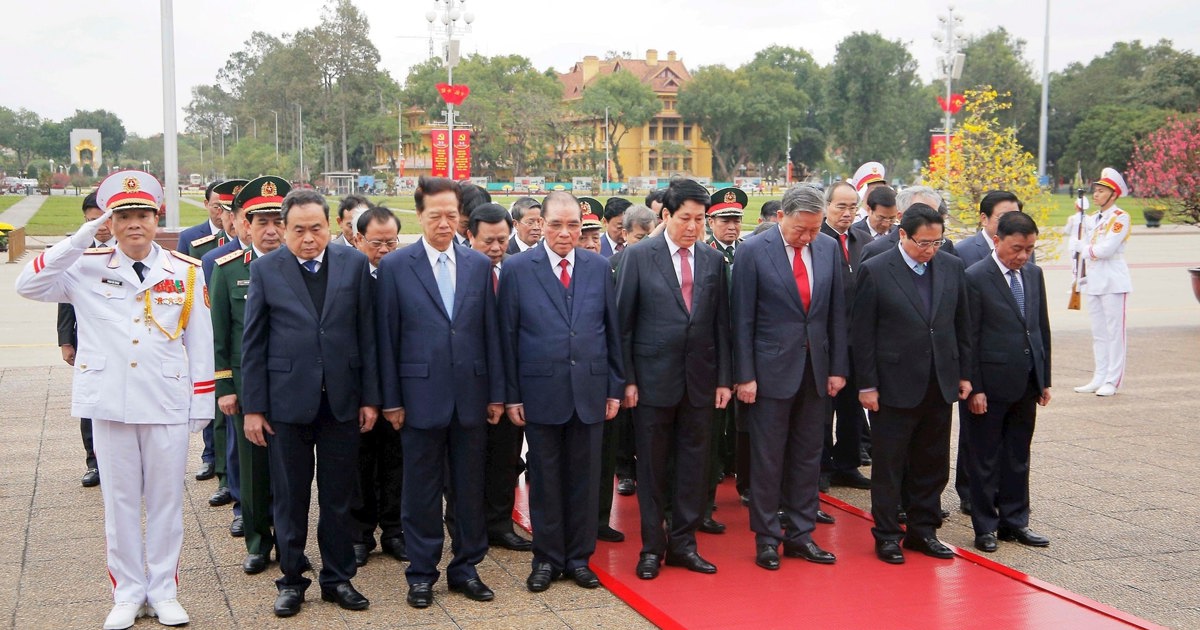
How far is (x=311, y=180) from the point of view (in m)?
83.4

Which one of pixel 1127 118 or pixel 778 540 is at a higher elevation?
pixel 1127 118

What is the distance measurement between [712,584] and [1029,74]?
96.3 metres

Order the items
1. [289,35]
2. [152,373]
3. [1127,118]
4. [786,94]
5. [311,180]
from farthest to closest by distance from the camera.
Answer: [786,94]
[311,180]
[289,35]
[1127,118]
[152,373]

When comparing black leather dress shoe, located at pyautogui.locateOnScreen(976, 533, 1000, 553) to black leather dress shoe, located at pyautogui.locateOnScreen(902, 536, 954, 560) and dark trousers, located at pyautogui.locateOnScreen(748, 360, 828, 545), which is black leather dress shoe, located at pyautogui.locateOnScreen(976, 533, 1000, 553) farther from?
dark trousers, located at pyautogui.locateOnScreen(748, 360, 828, 545)

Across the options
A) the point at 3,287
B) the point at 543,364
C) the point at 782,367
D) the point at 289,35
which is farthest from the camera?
the point at 289,35

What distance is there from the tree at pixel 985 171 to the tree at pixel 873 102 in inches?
2807

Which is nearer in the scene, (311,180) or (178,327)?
(178,327)

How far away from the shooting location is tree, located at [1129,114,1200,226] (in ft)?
49.0

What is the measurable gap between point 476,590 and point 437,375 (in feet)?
3.40

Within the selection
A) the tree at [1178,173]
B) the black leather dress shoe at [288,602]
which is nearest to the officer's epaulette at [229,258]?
the black leather dress shoe at [288,602]

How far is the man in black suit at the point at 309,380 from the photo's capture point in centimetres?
472

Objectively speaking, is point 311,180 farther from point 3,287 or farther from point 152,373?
point 152,373

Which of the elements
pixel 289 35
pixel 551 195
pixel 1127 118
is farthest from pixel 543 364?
pixel 289 35

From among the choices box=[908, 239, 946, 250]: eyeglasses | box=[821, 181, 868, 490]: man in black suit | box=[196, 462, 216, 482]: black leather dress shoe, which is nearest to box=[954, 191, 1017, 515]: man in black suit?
box=[821, 181, 868, 490]: man in black suit
